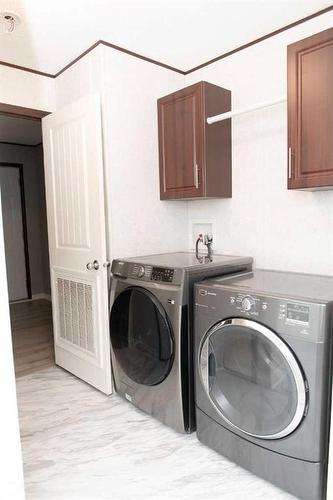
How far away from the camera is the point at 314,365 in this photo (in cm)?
131

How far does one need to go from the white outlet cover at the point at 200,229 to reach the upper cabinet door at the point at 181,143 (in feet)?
1.19

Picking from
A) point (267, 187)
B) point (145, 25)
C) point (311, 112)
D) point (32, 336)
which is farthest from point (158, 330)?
point (32, 336)

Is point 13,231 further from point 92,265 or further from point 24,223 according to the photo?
point 92,265

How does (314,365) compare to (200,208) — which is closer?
(314,365)

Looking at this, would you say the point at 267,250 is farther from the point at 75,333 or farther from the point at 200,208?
the point at 75,333

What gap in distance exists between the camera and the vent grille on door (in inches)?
94.0

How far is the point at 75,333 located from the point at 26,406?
1.85ft

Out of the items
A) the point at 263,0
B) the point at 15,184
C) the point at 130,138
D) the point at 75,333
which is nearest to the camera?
the point at 263,0

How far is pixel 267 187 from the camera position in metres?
2.18

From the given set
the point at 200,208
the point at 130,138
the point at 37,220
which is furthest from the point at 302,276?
the point at 37,220

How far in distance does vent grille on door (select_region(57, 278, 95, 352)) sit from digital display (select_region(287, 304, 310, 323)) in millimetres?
1404

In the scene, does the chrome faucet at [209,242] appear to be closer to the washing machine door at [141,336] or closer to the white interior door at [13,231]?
the washing machine door at [141,336]

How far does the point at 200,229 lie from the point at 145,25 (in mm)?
1396

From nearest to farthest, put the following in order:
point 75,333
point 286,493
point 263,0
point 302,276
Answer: point 286,493 < point 263,0 < point 302,276 < point 75,333
